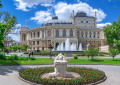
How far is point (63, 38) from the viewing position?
7175cm

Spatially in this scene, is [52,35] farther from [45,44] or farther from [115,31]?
[115,31]

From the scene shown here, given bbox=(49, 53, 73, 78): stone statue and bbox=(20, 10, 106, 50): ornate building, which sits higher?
bbox=(20, 10, 106, 50): ornate building

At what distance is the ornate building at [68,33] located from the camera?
74.4m

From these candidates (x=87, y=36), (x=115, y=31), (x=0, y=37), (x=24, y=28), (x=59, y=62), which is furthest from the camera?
(x=24, y=28)

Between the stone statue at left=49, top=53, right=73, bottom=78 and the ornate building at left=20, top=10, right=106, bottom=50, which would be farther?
the ornate building at left=20, top=10, right=106, bottom=50

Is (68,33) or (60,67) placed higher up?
(68,33)

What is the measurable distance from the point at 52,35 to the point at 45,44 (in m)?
7.16

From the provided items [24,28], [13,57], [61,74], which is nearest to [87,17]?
[24,28]

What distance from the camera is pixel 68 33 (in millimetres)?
74625

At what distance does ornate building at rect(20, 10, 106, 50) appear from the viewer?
7438 centimetres

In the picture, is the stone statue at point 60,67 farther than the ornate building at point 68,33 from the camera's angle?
No

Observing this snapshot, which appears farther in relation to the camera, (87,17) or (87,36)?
(87,17)

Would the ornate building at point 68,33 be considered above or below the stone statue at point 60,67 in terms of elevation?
above

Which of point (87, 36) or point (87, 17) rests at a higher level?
point (87, 17)
